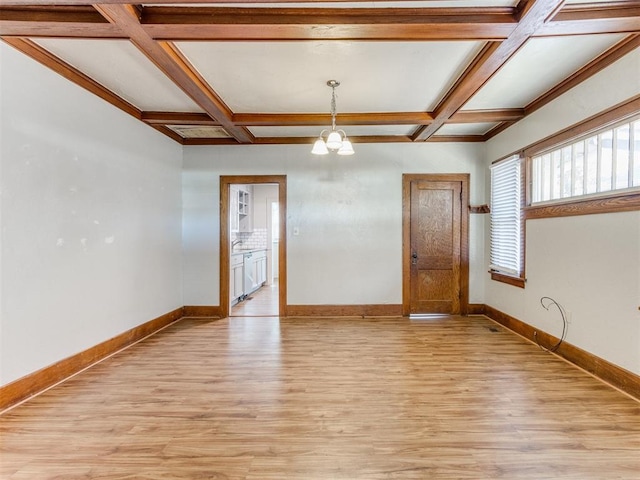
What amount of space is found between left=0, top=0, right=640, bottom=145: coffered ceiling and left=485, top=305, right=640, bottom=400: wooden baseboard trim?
8.37ft

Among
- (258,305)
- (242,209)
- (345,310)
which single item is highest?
(242,209)

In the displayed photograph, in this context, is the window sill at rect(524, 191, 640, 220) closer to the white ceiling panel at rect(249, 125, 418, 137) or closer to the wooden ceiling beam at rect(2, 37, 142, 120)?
the white ceiling panel at rect(249, 125, 418, 137)

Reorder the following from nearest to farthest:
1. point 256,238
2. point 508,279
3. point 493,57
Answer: point 493,57 < point 508,279 < point 256,238

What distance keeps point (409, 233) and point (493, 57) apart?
269 cm

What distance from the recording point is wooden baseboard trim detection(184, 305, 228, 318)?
484cm

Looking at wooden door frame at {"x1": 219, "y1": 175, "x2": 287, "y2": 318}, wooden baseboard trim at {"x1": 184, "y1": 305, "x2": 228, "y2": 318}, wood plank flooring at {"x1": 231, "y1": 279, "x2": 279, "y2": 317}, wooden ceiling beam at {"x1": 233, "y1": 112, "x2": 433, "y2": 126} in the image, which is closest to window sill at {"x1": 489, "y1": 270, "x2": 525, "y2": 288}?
wooden ceiling beam at {"x1": 233, "y1": 112, "x2": 433, "y2": 126}

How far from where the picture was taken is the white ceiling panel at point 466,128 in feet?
13.9

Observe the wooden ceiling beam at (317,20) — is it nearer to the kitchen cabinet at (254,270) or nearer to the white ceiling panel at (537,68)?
the white ceiling panel at (537,68)

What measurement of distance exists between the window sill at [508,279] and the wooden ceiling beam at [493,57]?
7.25ft

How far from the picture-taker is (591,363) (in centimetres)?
279

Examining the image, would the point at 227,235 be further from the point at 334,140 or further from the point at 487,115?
the point at 487,115

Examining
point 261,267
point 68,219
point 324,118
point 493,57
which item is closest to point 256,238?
point 261,267

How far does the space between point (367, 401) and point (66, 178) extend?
3.24 meters

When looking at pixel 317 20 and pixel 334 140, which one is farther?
pixel 334 140
